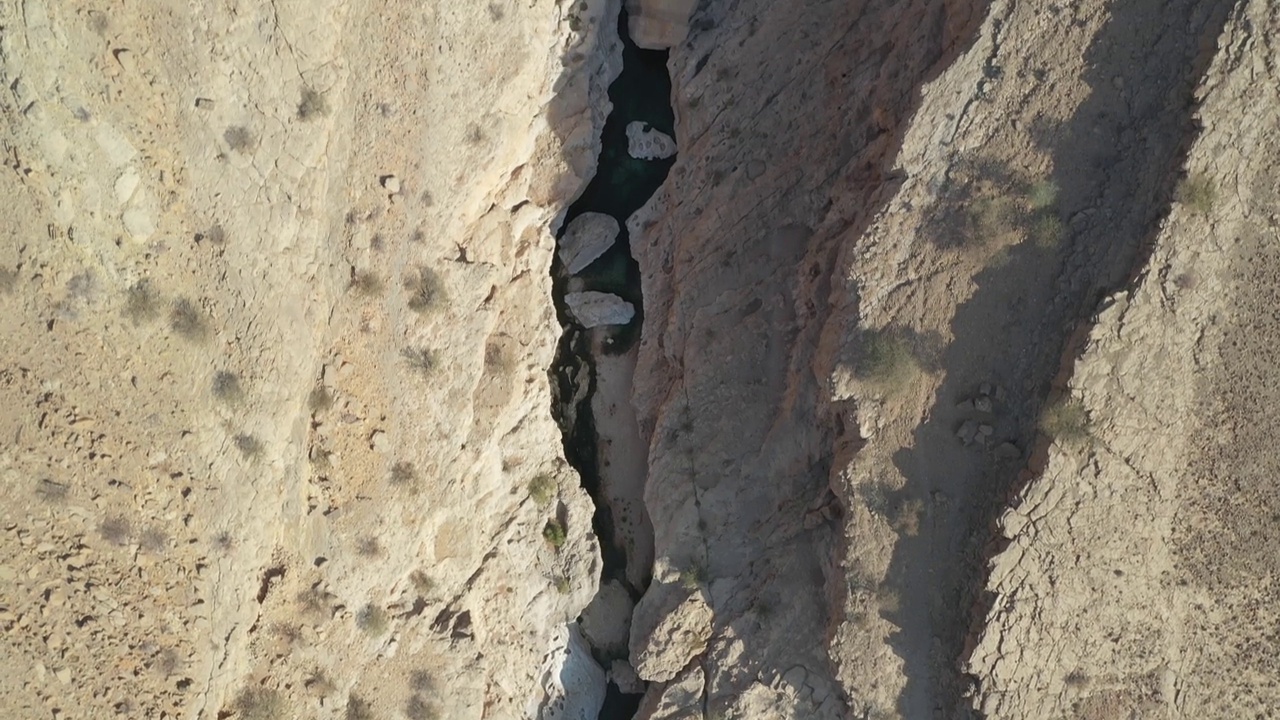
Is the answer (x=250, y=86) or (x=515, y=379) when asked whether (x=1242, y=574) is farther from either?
(x=250, y=86)

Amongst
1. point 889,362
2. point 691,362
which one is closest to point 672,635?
point 691,362

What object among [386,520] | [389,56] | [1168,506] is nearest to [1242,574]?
[1168,506]

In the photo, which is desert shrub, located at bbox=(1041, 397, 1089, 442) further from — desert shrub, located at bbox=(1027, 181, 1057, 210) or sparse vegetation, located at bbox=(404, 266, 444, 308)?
sparse vegetation, located at bbox=(404, 266, 444, 308)

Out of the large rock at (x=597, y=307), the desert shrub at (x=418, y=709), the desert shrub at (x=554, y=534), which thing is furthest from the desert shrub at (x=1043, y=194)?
the desert shrub at (x=418, y=709)

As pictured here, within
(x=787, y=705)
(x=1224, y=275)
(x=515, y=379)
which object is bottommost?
(x=787, y=705)

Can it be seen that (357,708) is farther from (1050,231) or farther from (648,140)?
(1050,231)

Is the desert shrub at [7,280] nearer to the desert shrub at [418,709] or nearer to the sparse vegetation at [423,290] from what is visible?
the sparse vegetation at [423,290]
